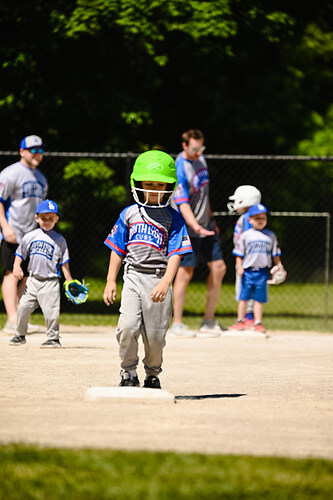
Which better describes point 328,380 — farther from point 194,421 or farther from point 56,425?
point 56,425

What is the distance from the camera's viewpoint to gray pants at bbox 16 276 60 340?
360 inches

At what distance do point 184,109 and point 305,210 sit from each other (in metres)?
3.93

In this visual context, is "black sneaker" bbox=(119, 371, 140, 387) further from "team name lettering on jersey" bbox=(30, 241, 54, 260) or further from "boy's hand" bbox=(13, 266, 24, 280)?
"boy's hand" bbox=(13, 266, 24, 280)

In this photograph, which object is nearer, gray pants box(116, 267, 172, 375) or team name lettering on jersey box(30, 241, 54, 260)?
Answer: gray pants box(116, 267, 172, 375)

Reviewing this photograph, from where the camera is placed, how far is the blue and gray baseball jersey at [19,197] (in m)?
10.3

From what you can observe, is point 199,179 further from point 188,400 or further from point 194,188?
point 188,400

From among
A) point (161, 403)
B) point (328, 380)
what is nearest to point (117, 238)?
point (161, 403)

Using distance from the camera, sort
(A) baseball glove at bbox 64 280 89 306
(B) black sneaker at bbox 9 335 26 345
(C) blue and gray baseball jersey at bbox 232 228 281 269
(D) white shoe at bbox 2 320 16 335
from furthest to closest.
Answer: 1. (C) blue and gray baseball jersey at bbox 232 228 281 269
2. (D) white shoe at bbox 2 320 16 335
3. (A) baseball glove at bbox 64 280 89 306
4. (B) black sneaker at bbox 9 335 26 345

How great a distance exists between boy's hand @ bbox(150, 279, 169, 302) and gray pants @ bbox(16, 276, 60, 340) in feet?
10.1

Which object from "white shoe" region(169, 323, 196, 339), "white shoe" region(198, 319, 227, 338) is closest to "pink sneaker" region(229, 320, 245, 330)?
"white shoe" region(198, 319, 227, 338)

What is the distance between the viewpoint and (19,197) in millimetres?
10336

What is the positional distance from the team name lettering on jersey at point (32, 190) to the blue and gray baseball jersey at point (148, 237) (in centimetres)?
398

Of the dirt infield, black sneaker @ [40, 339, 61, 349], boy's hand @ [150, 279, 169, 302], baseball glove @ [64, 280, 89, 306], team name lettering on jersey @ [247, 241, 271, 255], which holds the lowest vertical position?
the dirt infield

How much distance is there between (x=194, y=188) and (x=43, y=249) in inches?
83.4
